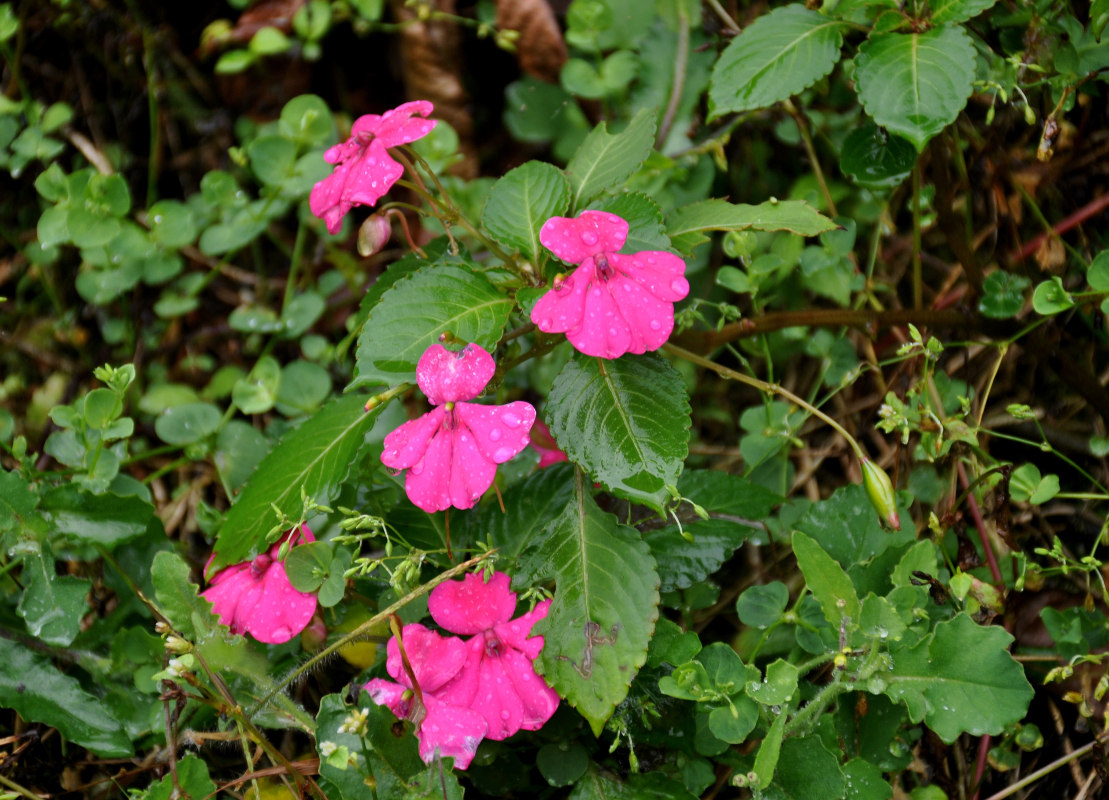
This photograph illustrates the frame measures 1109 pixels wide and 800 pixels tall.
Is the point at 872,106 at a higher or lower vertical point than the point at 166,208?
higher

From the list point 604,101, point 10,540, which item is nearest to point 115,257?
point 10,540

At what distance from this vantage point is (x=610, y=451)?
4.35 ft

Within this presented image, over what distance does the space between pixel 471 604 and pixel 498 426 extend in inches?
11.5

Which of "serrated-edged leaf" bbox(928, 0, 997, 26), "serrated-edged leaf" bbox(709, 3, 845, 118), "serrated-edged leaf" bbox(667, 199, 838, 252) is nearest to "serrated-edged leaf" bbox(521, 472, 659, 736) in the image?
"serrated-edged leaf" bbox(667, 199, 838, 252)

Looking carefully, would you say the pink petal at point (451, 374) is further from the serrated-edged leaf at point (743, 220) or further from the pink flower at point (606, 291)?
the serrated-edged leaf at point (743, 220)

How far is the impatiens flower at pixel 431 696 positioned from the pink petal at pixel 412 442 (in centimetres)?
27

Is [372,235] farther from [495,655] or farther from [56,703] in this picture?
[56,703]

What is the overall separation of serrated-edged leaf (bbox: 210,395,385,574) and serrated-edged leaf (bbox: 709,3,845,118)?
2.71ft

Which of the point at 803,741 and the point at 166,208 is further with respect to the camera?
the point at 166,208

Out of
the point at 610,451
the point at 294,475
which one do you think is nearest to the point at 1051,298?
the point at 610,451

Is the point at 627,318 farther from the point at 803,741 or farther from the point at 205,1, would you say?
the point at 205,1

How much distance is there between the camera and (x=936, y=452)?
5.15 ft

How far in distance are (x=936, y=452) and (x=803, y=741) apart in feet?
1.89

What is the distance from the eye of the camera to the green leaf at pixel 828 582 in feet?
4.30
